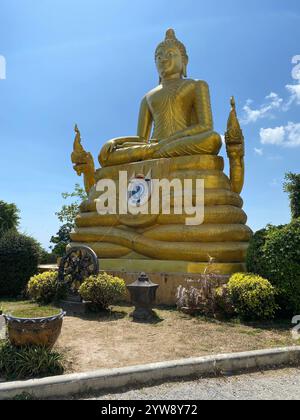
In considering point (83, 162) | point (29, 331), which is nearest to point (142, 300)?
point (29, 331)

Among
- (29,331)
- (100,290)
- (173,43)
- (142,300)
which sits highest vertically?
(173,43)

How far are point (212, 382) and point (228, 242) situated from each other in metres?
5.71

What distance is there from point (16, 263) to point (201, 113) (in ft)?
22.8

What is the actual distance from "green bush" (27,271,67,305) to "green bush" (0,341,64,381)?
4.35m

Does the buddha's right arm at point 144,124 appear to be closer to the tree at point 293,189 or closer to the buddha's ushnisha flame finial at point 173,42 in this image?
the buddha's ushnisha flame finial at point 173,42

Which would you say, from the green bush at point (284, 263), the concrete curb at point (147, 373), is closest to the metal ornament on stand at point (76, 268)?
the green bush at point (284, 263)

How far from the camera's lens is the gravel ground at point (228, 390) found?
3.73 m

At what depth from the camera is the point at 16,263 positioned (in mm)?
11203

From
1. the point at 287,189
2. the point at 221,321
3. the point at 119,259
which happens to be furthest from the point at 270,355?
the point at 287,189

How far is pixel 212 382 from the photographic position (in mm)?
4121

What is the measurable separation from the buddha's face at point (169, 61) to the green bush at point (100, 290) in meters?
7.97

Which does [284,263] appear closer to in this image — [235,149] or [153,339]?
[153,339]

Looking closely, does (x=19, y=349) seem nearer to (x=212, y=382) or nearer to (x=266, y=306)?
(x=212, y=382)

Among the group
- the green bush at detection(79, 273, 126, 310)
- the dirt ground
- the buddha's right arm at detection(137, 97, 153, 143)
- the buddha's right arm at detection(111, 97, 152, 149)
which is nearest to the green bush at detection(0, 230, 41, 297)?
the green bush at detection(79, 273, 126, 310)
